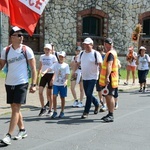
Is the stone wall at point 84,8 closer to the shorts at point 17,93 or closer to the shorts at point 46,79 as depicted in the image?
the shorts at point 46,79

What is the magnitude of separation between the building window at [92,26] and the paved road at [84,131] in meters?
14.3

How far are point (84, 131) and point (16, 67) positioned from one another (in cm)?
210

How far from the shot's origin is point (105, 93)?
8906 millimetres

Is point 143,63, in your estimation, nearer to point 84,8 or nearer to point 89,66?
point 89,66

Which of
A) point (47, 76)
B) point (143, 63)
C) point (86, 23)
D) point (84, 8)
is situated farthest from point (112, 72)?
point (86, 23)

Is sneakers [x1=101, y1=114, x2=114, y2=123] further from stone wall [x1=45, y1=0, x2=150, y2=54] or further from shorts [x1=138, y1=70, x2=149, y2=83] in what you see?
stone wall [x1=45, y1=0, x2=150, y2=54]

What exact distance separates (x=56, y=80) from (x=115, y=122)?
174cm

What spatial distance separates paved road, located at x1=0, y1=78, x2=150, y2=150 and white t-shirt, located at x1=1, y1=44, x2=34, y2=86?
1106 millimetres

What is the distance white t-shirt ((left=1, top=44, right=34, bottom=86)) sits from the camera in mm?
6816

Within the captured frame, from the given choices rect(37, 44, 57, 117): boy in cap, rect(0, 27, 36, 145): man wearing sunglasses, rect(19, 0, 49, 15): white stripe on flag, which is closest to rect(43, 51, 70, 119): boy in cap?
rect(37, 44, 57, 117): boy in cap

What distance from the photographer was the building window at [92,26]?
81.1 feet

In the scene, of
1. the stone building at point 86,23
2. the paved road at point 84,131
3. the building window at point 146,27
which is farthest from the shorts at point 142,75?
the building window at point 146,27

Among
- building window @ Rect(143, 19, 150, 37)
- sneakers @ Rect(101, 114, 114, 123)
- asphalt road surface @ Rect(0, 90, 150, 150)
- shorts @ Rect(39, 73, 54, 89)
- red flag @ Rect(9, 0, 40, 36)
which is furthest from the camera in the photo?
building window @ Rect(143, 19, 150, 37)

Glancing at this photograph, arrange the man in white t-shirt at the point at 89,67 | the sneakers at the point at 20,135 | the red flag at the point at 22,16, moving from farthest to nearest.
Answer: the man in white t-shirt at the point at 89,67, the red flag at the point at 22,16, the sneakers at the point at 20,135
